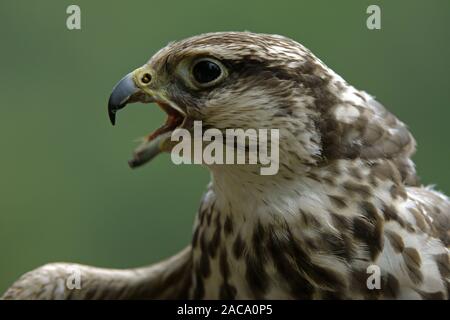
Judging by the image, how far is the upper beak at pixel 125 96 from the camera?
1570mm

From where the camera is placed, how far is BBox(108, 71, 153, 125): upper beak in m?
1.57

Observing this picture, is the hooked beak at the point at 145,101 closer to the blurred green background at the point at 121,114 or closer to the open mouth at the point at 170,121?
the open mouth at the point at 170,121

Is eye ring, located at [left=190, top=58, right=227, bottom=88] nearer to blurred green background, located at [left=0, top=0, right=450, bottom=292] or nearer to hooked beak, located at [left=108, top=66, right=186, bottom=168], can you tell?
hooked beak, located at [left=108, top=66, right=186, bottom=168]

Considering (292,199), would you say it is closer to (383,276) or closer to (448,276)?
(383,276)

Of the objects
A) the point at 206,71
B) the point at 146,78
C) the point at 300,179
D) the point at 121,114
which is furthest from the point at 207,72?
the point at 121,114

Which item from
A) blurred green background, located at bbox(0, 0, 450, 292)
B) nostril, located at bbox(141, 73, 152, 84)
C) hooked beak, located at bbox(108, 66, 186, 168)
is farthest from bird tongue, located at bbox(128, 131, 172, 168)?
blurred green background, located at bbox(0, 0, 450, 292)

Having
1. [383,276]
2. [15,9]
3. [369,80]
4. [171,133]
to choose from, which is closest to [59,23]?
[15,9]

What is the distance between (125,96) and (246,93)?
24 cm

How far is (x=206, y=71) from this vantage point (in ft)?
5.08

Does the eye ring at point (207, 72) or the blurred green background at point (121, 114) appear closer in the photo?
the eye ring at point (207, 72)

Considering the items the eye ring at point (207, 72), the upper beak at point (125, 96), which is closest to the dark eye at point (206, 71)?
the eye ring at point (207, 72)

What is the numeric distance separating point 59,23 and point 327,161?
189 centimetres

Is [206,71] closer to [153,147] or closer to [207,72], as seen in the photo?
[207,72]

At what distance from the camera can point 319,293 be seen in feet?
5.34
